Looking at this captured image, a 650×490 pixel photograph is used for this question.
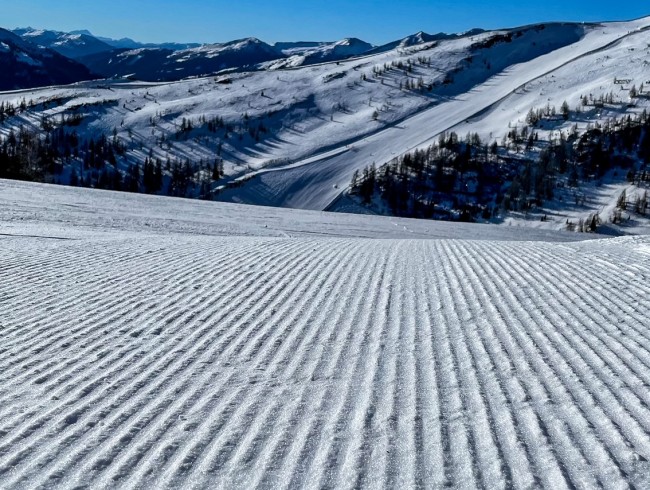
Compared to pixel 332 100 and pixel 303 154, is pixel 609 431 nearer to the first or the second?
pixel 303 154

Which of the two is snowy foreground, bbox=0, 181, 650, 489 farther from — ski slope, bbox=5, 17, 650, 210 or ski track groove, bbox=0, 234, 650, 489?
ski slope, bbox=5, 17, 650, 210

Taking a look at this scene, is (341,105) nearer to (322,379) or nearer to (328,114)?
(328,114)

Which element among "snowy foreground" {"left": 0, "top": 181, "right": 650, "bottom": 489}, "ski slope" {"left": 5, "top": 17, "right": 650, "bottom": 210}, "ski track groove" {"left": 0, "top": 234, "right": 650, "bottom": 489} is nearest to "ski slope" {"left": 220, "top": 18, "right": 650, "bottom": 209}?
"ski slope" {"left": 5, "top": 17, "right": 650, "bottom": 210}

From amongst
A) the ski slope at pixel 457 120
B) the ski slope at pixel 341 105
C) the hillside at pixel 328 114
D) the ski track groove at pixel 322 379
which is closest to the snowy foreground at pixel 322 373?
the ski track groove at pixel 322 379

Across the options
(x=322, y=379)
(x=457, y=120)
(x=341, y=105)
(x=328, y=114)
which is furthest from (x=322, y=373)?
(x=341, y=105)

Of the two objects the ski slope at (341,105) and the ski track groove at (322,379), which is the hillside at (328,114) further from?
the ski track groove at (322,379)
